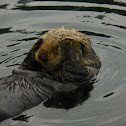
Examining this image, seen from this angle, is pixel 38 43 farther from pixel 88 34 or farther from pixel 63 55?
pixel 88 34

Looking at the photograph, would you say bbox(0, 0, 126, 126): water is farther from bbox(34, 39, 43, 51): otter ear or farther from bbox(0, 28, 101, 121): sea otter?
bbox(34, 39, 43, 51): otter ear

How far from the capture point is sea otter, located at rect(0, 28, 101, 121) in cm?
432

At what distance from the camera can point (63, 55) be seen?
15.2ft

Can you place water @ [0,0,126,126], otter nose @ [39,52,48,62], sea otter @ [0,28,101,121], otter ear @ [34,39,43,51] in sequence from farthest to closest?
otter ear @ [34,39,43,51] → otter nose @ [39,52,48,62] → sea otter @ [0,28,101,121] → water @ [0,0,126,126]

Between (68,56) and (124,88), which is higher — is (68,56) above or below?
above

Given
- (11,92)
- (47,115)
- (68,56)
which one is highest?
(68,56)

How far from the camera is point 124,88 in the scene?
4785 mm

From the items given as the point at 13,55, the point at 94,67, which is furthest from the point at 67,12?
the point at 94,67

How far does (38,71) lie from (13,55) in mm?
1212

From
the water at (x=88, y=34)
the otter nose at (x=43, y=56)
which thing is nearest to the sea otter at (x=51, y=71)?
the otter nose at (x=43, y=56)

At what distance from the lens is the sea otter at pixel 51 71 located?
432 centimetres

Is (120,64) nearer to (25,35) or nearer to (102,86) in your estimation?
(102,86)

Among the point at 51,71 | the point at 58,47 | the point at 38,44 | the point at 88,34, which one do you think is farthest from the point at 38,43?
the point at 88,34

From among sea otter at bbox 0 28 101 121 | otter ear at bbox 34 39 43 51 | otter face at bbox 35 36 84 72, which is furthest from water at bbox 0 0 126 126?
otter ear at bbox 34 39 43 51
